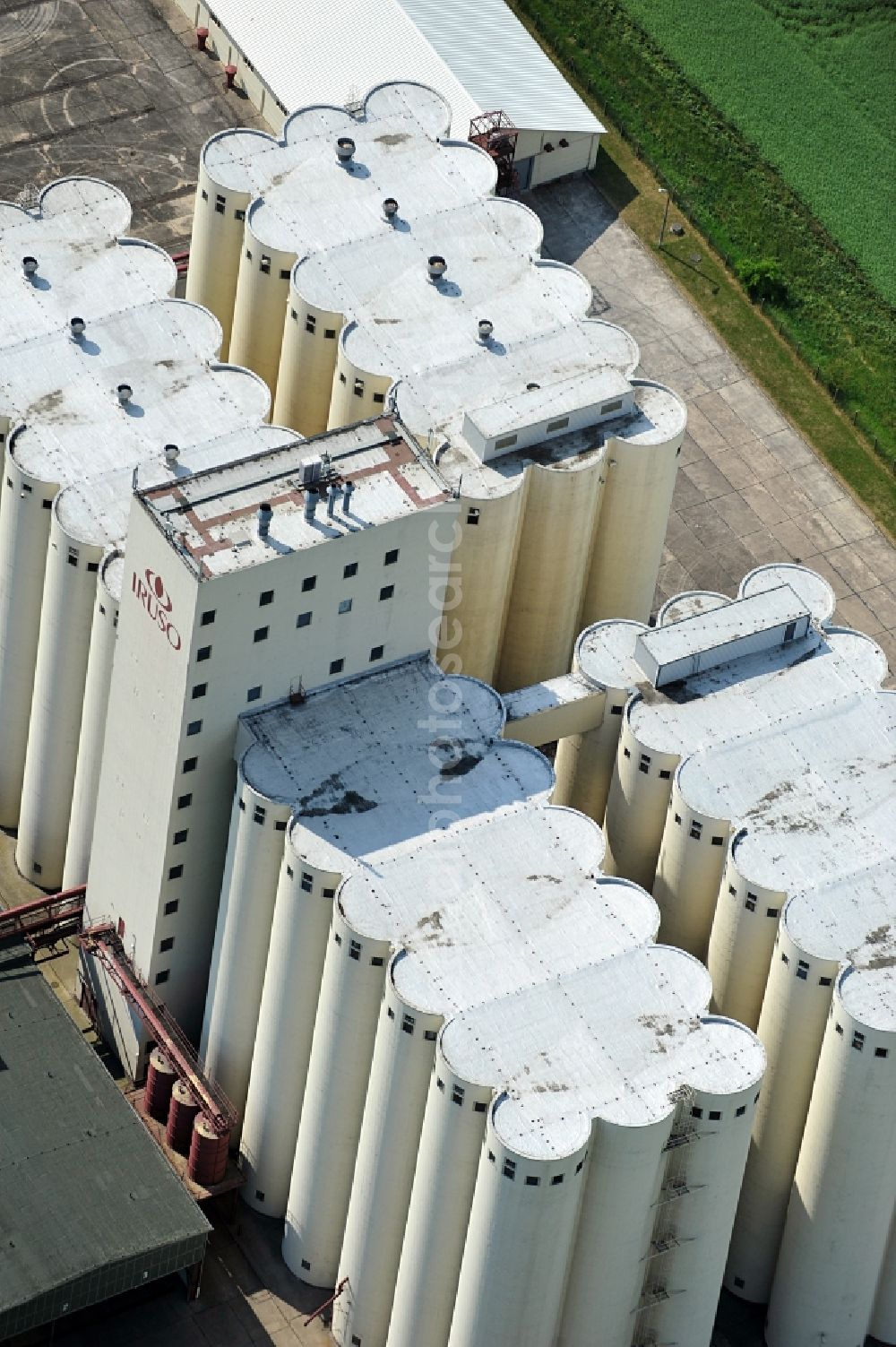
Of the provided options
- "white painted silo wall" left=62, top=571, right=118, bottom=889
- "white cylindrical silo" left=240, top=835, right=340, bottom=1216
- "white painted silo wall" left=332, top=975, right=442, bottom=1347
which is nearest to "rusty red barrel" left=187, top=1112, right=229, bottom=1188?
"white cylindrical silo" left=240, top=835, right=340, bottom=1216

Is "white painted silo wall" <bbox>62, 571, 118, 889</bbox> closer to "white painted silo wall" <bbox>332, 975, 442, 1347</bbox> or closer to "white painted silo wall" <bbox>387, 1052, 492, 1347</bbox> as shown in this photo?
"white painted silo wall" <bbox>332, 975, 442, 1347</bbox>

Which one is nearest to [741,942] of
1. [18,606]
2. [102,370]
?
[18,606]

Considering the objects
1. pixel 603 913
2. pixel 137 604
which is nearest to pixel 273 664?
pixel 137 604

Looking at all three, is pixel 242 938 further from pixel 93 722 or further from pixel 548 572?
pixel 548 572

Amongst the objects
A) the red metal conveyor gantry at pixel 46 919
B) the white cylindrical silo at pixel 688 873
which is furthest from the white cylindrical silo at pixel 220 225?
the white cylindrical silo at pixel 688 873

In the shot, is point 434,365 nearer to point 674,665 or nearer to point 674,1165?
point 674,665

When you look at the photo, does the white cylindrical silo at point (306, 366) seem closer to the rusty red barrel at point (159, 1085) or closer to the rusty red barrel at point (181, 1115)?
the rusty red barrel at point (159, 1085)
